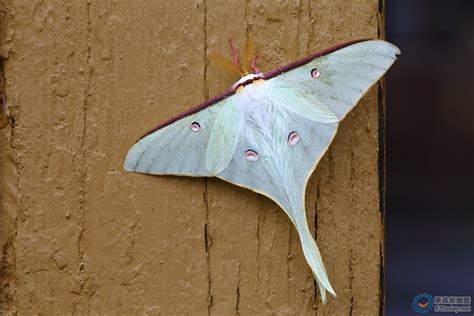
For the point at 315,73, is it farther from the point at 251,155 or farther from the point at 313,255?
the point at 313,255

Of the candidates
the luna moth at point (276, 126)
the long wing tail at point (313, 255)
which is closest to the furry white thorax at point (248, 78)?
the luna moth at point (276, 126)

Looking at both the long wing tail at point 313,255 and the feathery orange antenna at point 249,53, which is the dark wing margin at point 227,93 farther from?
the long wing tail at point 313,255

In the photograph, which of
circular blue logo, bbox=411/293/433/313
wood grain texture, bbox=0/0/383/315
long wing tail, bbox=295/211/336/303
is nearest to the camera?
long wing tail, bbox=295/211/336/303

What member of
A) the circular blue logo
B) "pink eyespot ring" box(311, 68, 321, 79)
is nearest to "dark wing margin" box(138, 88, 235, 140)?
"pink eyespot ring" box(311, 68, 321, 79)

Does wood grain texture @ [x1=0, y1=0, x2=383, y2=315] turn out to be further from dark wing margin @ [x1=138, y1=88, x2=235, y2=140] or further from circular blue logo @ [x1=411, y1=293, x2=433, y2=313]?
circular blue logo @ [x1=411, y1=293, x2=433, y2=313]

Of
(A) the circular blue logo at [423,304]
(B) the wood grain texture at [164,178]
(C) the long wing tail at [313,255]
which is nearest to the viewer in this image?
(C) the long wing tail at [313,255]

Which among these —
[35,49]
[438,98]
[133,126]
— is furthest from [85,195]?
[438,98]
